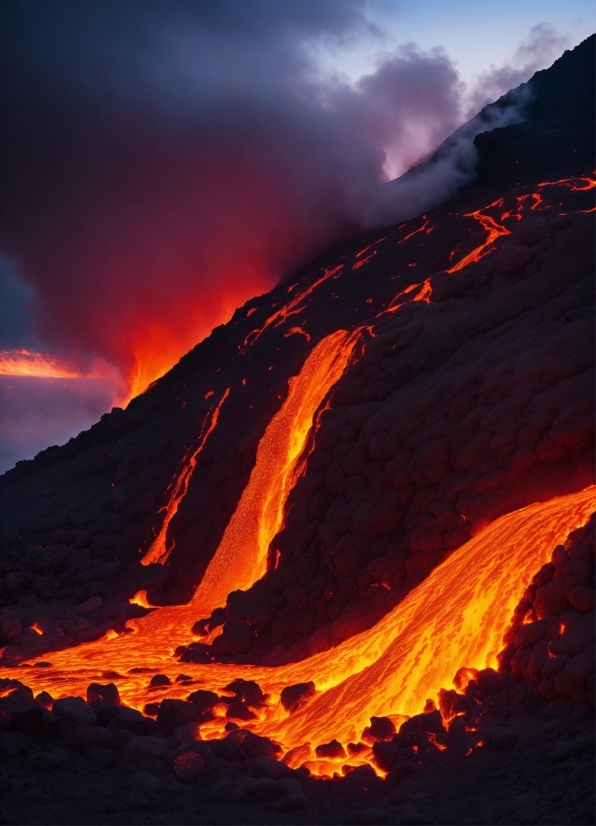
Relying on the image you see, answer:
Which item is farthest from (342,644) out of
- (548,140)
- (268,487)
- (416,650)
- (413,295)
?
(548,140)

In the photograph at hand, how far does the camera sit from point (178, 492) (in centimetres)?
1780

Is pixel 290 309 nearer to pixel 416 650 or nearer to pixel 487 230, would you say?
pixel 487 230

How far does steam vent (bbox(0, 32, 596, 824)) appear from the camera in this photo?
6.72 m

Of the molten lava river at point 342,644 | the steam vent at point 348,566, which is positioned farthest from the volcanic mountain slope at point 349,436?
the molten lava river at point 342,644

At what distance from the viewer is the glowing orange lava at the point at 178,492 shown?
16906 millimetres

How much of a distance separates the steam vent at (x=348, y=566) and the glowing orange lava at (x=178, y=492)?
90 mm

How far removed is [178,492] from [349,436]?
5.86 meters

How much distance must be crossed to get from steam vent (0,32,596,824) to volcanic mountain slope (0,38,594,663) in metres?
0.06

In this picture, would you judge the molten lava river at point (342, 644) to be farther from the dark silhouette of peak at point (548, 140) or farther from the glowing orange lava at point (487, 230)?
the dark silhouette of peak at point (548, 140)

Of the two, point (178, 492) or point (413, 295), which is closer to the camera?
point (178, 492)

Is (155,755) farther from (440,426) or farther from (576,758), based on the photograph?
(440,426)

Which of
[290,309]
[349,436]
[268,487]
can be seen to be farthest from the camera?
[290,309]

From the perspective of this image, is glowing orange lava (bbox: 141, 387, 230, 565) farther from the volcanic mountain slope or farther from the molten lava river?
the molten lava river

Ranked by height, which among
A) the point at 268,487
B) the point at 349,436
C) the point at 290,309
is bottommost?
the point at 349,436
